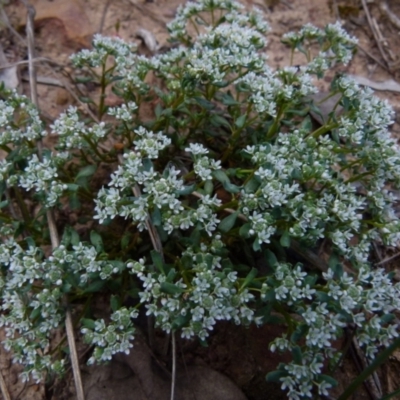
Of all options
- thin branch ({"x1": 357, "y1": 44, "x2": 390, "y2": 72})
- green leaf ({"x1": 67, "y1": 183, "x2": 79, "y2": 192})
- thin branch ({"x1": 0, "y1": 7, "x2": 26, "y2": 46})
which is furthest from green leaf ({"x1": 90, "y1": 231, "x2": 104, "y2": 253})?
thin branch ({"x1": 357, "y1": 44, "x2": 390, "y2": 72})

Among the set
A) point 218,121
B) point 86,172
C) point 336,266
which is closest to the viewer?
point 336,266

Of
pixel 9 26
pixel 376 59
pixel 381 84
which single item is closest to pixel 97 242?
pixel 9 26

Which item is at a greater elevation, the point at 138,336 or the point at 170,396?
the point at 138,336

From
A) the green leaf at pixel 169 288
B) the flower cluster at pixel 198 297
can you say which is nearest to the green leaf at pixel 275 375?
the flower cluster at pixel 198 297

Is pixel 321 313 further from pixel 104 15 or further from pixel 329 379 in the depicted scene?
pixel 104 15

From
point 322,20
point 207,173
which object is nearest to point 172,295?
point 207,173

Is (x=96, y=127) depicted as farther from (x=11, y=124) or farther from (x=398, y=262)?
(x=398, y=262)

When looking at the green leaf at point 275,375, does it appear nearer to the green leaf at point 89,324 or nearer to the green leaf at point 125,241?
the green leaf at point 89,324

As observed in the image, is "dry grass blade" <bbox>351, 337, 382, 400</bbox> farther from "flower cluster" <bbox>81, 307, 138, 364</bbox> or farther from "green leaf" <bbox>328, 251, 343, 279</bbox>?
"flower cluster" <bbox>81, 307, 138, 364</bbox>
